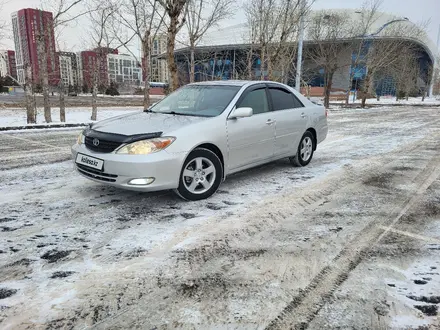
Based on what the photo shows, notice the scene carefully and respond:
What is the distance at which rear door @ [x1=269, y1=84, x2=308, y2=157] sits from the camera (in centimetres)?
562

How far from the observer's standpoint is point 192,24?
819 inches

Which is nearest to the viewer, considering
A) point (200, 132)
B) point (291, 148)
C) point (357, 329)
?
point (357, 329)

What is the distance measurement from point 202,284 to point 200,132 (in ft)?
7.05

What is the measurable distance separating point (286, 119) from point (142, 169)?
2851mm

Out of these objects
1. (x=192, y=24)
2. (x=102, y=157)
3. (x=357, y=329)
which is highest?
(x=192, y=24)

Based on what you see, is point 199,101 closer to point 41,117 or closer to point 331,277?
point 331,277

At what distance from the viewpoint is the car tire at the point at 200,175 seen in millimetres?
4289

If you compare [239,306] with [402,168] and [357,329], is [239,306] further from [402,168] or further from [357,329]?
[402,168]

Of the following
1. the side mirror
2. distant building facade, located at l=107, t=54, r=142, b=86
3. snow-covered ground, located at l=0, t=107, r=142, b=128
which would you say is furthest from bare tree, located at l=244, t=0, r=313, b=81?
distant building facade, located at l=107, t=54, r=142, b=86

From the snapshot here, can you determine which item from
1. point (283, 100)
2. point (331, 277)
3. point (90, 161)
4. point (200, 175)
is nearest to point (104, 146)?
point (90, 161)

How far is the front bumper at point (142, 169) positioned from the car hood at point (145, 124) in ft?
1.10

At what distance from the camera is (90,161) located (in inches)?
165

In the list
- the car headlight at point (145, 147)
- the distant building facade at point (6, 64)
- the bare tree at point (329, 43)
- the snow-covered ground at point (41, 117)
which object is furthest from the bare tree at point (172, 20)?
the bare tree at point (329, 43)

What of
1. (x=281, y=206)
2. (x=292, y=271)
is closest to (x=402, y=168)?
(x=281, y=206)
